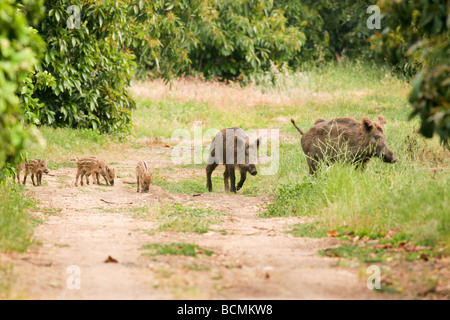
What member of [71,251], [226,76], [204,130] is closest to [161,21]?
[204,130]

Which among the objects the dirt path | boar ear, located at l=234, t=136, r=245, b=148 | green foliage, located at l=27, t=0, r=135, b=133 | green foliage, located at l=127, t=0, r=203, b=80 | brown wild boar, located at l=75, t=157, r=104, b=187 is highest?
green foliage, located at l=127, t=0, r=203, b=80

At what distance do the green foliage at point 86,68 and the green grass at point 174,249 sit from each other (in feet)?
22.2

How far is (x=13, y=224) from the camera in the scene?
6926mm

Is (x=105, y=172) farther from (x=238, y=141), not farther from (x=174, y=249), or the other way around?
(x=174, y=249)

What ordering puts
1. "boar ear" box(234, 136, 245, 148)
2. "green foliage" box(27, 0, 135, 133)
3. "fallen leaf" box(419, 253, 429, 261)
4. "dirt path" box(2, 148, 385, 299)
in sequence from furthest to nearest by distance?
"green foliage" box(27, 0, 135, 133) < "boar ear" box(234, 136, 245, 148) < "fallen leaf" box(419, 253, 429, 261) < "dirt path" box(2, 148, 385, 299)

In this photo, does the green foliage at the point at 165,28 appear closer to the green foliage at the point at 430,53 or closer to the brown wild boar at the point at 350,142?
the brown wild boar at the point at 350,142

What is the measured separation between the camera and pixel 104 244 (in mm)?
6977

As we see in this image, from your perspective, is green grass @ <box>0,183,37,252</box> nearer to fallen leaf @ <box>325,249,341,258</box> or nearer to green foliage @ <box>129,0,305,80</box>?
fallen leaf @ <box>325,249,341,258</box>

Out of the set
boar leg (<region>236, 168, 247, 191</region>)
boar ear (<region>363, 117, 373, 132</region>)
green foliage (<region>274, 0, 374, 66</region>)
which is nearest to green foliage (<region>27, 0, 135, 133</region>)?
boar leg (<region>236, 168, 247, 191</region>)

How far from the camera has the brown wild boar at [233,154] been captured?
12.4 m

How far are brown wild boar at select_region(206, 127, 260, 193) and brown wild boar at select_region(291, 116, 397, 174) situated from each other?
1817mm

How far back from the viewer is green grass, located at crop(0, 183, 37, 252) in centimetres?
639

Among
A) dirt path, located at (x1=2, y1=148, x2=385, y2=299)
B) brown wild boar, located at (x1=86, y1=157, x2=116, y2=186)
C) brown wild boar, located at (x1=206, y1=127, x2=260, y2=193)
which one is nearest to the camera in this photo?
dirt path, located at (x1=2, y1=148, x2=385, y2=299)

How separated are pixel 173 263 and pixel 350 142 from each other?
5.36 metres
